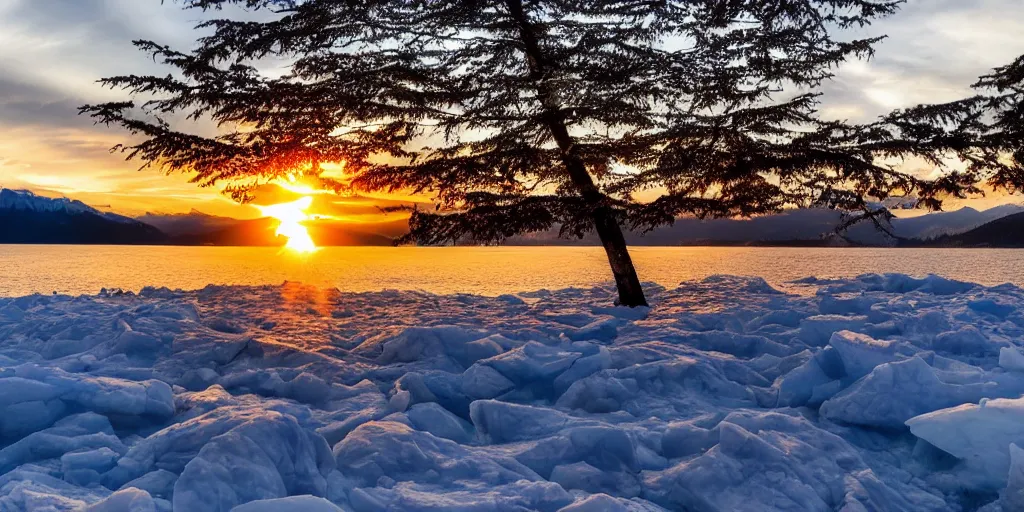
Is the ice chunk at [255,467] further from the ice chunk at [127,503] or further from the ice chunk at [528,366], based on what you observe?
the ice chunk at [528,366]

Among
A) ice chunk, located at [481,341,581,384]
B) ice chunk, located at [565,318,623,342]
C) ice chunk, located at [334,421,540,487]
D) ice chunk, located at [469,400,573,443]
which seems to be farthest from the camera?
ice chunk, located at [565,318,623,342]

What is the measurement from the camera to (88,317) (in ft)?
29.9

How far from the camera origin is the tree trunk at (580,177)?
35.1 feet

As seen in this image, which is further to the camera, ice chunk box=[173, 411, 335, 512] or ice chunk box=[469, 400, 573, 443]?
ice chunk box=[469, 400, 573, 443]

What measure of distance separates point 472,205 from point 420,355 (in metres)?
4.80

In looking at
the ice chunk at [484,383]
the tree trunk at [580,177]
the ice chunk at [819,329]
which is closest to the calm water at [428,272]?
the tree trunk at [580,177]

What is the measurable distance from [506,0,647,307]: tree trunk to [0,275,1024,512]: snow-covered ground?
11.8 ft

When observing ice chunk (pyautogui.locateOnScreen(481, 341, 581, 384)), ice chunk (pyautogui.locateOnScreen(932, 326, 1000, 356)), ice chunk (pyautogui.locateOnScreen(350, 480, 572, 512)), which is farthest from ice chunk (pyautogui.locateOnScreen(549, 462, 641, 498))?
ice chunk (pyautogui.locateOnScreen(932, 326, 1000, 356))

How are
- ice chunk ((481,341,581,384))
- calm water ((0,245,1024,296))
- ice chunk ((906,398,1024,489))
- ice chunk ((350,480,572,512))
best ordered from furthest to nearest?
calm water ((0,245,1024,296))
ice chunk ((481,341,581,384))
ice chunk ((906,398,1024,489))
ice chunk ((350,480,572,512))

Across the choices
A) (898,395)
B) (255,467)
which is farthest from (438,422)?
(898,395)

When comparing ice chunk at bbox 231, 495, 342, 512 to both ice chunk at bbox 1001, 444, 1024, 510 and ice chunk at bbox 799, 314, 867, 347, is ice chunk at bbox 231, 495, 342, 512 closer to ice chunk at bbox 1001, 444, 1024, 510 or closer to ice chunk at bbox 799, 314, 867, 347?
ice chunk at bbox 1001, 444, 1024, 510

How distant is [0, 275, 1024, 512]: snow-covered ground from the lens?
3302 mm

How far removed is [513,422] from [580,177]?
Result: 25.0ft

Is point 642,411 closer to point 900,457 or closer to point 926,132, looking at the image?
Result: point 900,457
